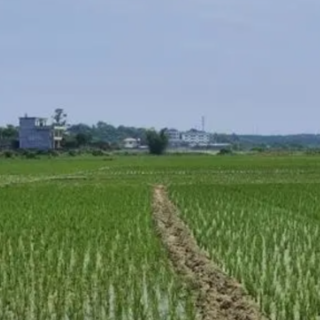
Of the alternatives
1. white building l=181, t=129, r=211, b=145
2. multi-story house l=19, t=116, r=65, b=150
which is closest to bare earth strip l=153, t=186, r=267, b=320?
multi-story house l=19, t=116, r=65, b=150

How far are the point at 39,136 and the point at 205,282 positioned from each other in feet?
325

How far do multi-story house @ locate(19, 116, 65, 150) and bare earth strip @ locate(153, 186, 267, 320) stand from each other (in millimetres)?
90290

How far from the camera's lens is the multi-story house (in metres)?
104

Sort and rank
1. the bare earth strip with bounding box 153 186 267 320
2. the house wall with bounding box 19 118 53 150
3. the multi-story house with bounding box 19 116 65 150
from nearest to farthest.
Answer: the bare earth strip with bounding box 153 186 267 320
the multi-story house with bounding box 19 116 65 150
the house wall with bounding box 19 118 53 150

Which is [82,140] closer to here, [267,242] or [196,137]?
[267,242]

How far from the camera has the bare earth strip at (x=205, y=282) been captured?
7.34m

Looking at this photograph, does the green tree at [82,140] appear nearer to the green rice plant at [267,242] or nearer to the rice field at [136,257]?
the green rice plant at [267,242]

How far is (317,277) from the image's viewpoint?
343 inches

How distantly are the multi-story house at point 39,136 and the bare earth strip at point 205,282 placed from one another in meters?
90.3

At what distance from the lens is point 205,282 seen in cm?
888

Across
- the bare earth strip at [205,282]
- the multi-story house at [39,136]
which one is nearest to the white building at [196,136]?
the multi-story house at [39,136]

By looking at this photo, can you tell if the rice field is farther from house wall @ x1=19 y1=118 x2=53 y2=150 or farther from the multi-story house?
house wall @ x1=19 y1=118 x2=53 y2=150

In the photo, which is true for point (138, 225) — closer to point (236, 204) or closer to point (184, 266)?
point (184, 266)

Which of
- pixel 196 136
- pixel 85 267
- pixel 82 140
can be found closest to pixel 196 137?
pixel 196 136
